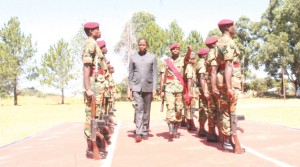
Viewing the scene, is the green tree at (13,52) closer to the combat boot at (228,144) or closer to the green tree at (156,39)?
the green tree at (156,39)

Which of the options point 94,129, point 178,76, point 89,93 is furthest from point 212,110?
point 89,93

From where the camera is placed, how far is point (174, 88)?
25.0 ft

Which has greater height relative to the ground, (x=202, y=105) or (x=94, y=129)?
(x=202, y=105)

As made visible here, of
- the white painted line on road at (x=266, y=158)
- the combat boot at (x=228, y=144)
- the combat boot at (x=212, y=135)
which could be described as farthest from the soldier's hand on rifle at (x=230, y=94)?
the combat boot at (x=212, y=135)

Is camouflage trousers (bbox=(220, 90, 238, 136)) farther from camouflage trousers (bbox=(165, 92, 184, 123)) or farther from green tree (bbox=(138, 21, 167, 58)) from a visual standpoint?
green tree (bbox=(138, 21, 167, 58))

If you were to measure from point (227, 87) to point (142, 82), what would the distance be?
2.50 meters

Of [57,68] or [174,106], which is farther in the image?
[57,68]

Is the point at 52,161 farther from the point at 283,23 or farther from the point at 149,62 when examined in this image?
the point at 283,23

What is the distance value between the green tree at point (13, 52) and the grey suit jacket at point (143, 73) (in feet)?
117

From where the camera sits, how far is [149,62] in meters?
7.79

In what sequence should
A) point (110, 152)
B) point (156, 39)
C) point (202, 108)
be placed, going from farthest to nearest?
point (156, 39) → point (202, 108) → point (110, 152)

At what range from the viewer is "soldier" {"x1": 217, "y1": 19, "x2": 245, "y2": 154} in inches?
224

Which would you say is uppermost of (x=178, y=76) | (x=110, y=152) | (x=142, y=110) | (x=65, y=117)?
(x=178, y=76)

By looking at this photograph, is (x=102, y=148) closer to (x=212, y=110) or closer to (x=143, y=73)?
(x=143, y=73)
